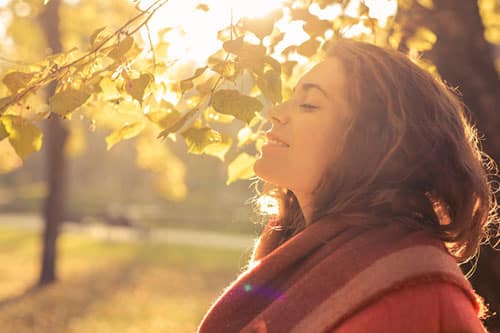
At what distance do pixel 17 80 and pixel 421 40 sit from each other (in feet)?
6.76

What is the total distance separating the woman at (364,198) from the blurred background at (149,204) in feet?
1.16

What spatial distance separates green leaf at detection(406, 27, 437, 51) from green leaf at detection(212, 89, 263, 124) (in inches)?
56.5

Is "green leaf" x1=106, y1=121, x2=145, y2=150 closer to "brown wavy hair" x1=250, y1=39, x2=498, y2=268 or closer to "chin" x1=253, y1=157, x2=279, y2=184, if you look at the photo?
"chin" x1=253, y1=157, x2=279, y2=184

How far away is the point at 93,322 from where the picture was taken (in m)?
9.71

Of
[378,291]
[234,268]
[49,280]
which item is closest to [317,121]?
[378,291]

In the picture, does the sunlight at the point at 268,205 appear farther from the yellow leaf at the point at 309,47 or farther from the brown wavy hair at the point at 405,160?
the yellow leaf at the point at 309,47

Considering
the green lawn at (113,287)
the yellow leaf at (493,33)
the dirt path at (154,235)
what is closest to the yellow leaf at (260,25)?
the yellow leaf at (493,33)

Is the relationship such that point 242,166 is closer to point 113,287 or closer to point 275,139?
point 275,139

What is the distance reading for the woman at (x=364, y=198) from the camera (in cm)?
192

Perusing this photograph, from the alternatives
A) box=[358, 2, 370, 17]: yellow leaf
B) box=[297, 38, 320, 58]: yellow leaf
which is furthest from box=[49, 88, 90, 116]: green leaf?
box=[358, 2, 370, 17]: yellow leaf

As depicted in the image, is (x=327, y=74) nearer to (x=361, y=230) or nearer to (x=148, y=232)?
(x=361, y=230)

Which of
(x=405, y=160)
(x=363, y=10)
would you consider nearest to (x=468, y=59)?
(x=363, y=10)

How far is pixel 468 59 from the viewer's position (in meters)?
3.94

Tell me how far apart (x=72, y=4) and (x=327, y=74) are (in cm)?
1143
